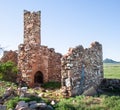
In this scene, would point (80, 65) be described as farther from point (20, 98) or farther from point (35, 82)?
point (35, 82)

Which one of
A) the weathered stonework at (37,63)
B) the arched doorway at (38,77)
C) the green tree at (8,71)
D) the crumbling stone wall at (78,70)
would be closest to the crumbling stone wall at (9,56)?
the green tree at (8,71)

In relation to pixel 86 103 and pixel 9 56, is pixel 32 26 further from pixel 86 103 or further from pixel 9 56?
pixel 86 103

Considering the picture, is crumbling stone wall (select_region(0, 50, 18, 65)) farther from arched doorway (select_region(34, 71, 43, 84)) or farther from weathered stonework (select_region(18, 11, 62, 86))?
weathered stonework (select_region(18, 11, 62, 86))

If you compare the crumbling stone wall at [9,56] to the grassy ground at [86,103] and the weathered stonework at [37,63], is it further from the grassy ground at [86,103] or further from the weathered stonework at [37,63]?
the grassy ground at [86,103]

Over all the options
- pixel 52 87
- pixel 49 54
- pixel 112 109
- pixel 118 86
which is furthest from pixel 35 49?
pixel 112 109

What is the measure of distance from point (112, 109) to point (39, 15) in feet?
47.5

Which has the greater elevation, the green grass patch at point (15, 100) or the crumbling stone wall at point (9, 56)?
the crumbling stone wall at point (9, 56)

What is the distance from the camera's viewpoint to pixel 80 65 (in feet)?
56.0

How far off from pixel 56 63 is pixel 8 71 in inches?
126

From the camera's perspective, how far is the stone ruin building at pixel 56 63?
16625 millimetres

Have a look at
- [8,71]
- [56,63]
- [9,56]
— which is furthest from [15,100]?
[9,56]

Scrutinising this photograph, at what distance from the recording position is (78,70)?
16.9 m

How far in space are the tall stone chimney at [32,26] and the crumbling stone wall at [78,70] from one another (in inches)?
340

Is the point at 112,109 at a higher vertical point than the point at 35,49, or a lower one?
lower
